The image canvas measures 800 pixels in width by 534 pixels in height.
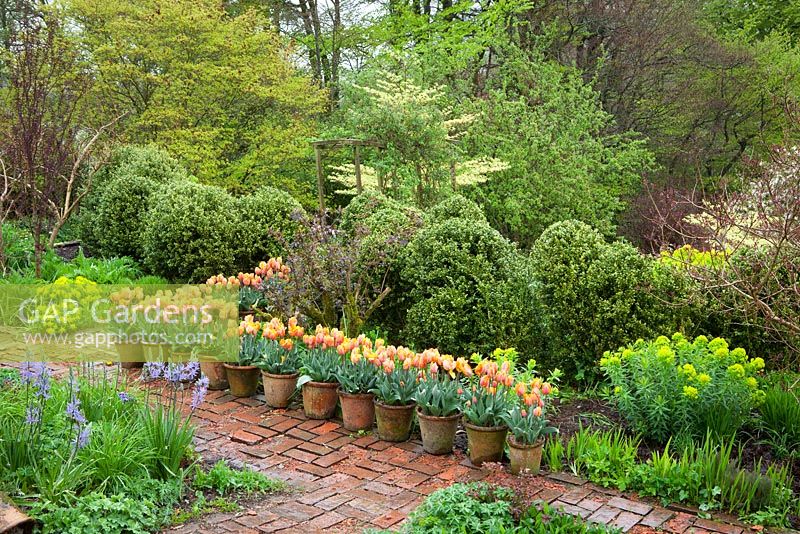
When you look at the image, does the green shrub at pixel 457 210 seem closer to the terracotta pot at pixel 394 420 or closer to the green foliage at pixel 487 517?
the terracotta pot at pixel 394 420

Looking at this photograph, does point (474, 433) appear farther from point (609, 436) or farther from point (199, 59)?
point (199, 59)

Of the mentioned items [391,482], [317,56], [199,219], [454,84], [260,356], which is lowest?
[391,482]

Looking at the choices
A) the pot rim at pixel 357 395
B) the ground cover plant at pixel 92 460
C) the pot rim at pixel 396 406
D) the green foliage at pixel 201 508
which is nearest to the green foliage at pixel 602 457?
the pot rim at pixel 396 406

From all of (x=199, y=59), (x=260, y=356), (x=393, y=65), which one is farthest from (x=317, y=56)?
(x=260, y=356)

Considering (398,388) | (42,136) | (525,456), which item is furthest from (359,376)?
(42,136)

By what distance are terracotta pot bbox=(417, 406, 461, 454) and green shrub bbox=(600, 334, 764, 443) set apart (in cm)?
100

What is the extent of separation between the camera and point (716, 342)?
4.44 meters

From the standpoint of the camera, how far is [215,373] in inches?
217

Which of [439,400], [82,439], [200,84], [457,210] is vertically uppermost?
[200,84]

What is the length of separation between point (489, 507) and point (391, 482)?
2.51ft

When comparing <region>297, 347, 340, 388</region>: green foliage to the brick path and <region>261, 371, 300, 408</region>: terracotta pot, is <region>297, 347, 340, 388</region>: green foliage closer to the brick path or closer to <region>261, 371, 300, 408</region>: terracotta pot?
<region>261, 371, 300, 408</region>: terracotta pot

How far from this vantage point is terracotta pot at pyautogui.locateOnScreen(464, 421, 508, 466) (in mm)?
4164

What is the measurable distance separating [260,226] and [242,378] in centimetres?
306

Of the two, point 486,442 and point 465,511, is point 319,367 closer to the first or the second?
point 486,442
